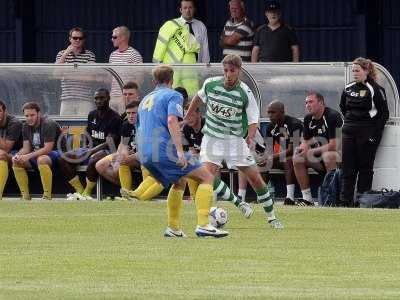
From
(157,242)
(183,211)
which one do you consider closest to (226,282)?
(157,242)

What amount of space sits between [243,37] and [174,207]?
888cm

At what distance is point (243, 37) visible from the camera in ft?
82.9

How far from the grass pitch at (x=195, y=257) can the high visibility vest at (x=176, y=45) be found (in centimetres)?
436

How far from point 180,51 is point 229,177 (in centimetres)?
227

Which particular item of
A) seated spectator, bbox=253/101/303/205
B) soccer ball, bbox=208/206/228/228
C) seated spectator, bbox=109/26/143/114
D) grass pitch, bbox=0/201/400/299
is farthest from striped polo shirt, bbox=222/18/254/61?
soccer ball, bbox=208/206/228/228

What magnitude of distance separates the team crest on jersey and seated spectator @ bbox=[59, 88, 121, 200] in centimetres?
540

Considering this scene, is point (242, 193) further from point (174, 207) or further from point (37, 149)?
point (174, 207)

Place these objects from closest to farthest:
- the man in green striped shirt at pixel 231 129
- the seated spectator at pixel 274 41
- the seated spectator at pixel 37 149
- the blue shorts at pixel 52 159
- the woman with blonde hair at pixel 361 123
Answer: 1. the man in green striped shirt at pixel 231 129
2. the woman with blonde hair at pixel 361 123
3. the seated spectator at pixel 37 149
4. the blue shorts at pixel 52 159
5. the seated spectator at pixel 274 41

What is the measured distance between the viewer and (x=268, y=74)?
24.2 m

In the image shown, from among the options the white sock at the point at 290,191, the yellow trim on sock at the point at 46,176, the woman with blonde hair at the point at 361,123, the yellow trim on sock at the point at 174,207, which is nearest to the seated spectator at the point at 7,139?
the yellow trim on sock at the point at 46,176

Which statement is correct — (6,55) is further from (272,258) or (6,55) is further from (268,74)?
(272,258)

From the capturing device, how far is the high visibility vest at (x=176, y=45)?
81.7ft

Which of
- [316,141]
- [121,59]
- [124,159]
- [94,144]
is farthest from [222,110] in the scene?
[121,59]

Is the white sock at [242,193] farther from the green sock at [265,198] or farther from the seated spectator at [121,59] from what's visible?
the green sock at [265,198]
